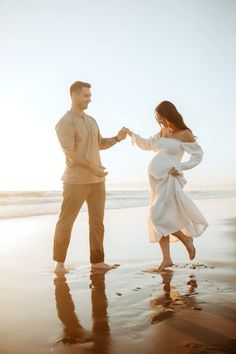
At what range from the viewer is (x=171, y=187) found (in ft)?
16.6

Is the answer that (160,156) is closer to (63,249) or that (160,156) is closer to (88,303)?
(63,249)

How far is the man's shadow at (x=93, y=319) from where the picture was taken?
2451 millimetres

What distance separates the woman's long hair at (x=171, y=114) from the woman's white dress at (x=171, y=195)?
0.21 metres

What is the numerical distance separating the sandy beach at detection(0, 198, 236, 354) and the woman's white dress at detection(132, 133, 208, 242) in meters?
0.47

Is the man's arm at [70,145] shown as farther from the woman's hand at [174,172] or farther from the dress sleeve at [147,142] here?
the woman's hand at [174,172]

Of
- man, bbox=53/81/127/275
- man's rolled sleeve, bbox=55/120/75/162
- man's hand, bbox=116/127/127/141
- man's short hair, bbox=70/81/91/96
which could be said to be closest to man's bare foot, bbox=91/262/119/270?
man, bbox=53/81/127/275

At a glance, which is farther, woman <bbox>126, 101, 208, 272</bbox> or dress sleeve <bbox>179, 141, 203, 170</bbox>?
dress sleeve <bbox>179, 141, 203, 170</bbox>

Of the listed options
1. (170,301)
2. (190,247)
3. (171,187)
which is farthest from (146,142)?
(170,301)

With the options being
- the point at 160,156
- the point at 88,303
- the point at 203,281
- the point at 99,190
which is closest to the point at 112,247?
the point at 99,190

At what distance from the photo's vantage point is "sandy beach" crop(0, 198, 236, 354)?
7.91ft

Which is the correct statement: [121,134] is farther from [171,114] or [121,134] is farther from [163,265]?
[163,265]

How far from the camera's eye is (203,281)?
13.2ft

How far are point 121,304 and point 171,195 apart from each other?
6.51ft

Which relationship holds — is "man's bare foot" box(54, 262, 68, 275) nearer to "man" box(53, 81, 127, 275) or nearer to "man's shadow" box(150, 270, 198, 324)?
"man" box(53, 81, 127, 275)
